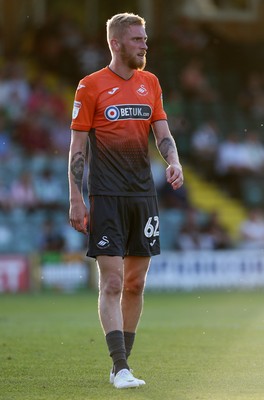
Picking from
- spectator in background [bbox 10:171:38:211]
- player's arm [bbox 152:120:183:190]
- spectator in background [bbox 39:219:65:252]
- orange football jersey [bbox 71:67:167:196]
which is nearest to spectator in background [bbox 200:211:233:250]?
spectator in background [bbox 39:219:65:252]

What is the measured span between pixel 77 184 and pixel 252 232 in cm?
1563

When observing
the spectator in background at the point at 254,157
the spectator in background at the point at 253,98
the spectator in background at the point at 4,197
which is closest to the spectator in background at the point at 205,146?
the spectator in background at the point at 254,157

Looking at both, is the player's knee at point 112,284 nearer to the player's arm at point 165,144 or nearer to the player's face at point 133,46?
the player's arm at point 165,144

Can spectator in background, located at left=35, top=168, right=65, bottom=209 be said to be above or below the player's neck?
below

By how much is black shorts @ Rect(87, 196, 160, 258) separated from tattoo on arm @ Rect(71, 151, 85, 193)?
160 millimetres

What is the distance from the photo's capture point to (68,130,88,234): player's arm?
28.5 feet

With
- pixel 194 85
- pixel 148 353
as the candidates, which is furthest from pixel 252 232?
pixel 148 353

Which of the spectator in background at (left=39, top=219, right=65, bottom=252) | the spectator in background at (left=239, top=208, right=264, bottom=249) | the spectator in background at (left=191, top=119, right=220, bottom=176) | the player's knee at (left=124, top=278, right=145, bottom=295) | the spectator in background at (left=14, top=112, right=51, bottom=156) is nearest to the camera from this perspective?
the player's knee at (left=124, top=278, right=145, bottom=295)

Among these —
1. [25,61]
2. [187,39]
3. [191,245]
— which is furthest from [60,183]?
[187,39]

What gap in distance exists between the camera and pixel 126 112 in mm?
8820

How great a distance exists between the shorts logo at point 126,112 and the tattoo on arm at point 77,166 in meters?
0.34

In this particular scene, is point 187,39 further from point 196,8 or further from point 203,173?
point 203,173

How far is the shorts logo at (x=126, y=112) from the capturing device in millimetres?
8797

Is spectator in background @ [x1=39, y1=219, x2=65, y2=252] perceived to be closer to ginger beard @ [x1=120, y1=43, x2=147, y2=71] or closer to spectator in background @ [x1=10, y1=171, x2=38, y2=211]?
spectator in background @ [x1=10, y1=171, x2=38, y2=211]
